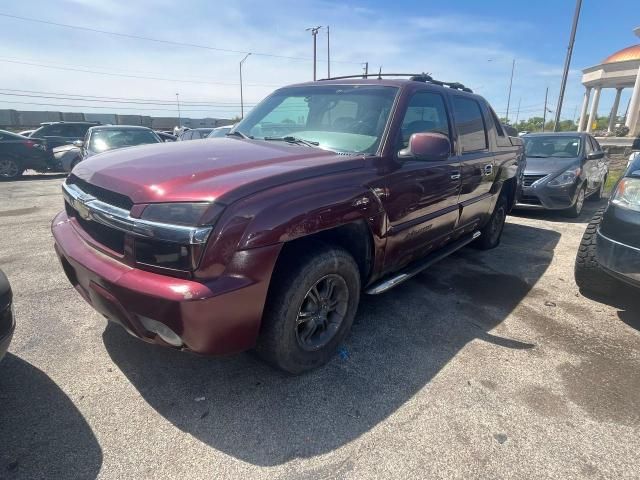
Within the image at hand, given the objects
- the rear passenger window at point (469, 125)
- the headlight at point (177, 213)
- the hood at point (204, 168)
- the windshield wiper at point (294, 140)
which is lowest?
the headlight at point (177, 213)

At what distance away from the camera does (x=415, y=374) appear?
2.57 m

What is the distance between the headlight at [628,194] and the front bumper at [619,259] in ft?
0.92

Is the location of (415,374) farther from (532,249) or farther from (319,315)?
(532,249)

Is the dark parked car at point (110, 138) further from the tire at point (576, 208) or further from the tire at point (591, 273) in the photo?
the tire at point (576, 208)

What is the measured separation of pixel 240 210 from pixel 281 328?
72cm

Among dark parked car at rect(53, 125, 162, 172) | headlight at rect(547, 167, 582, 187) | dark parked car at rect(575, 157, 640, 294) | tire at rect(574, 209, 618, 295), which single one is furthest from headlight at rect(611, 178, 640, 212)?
dark parked car at rect(53, 125, 162, 172)

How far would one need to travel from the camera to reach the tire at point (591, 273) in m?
3.68

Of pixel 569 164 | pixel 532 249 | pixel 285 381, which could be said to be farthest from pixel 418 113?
pixel 569 164

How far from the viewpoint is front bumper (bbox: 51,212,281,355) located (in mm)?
1837

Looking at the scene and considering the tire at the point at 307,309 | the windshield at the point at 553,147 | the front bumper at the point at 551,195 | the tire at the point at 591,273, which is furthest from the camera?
the windshield at the point at 553,147

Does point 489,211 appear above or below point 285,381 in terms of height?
above

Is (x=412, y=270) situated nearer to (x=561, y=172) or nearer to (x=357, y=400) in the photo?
(x=357, y=400)

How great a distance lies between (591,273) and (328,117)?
2847mm

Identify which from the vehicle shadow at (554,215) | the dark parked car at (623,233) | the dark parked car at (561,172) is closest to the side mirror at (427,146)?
the dark parked car at (623,233)
